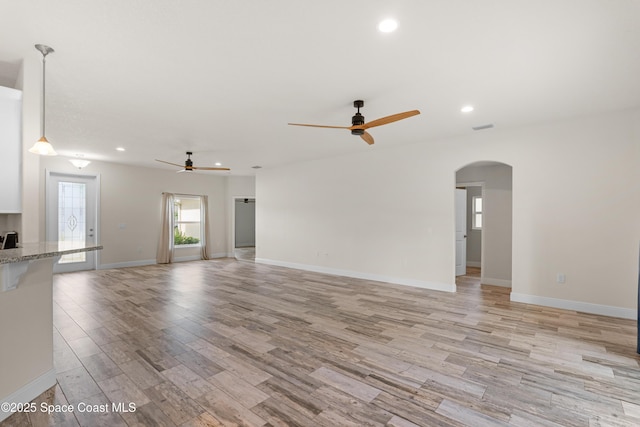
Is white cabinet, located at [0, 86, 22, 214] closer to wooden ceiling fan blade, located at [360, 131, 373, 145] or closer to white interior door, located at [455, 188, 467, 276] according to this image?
wooden ceiling fan blade, located at [360, 131, 373, 145]

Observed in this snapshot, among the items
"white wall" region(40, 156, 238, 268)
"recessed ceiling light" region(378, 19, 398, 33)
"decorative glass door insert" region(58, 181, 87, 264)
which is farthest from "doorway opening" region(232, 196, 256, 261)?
"recessed ceiling light" region(378, 19, 398, 33)

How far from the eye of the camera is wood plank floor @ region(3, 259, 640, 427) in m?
2.07

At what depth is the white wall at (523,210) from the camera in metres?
4.14

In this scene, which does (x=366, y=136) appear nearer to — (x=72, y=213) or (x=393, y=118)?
(x=393, y=118)

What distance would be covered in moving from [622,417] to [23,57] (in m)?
5.69

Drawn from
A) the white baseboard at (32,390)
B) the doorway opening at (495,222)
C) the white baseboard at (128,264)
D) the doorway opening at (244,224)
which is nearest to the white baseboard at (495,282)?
the doorway opening at (495,222)

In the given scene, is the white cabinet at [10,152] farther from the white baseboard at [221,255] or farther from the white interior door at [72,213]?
the white baseboard at [221,255]

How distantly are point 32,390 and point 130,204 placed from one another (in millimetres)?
7148

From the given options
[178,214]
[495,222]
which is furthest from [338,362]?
[178,214]

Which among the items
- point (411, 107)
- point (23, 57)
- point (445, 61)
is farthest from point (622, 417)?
point (23, 57)

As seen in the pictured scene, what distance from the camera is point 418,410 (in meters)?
2.11

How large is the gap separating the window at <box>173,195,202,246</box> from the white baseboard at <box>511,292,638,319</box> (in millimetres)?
9036

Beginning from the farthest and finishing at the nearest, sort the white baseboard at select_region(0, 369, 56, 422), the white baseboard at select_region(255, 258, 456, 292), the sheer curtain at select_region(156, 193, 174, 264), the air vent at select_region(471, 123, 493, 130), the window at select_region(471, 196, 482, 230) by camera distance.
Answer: the sheer curtain at select_region(156, 193, 174, 264), the window at select_region(471, 196, 482, 230), the white baseboard at select_region(255, 258, 456, 292), the air vent at select_region(471, 123, 493, 130), the white baseboard at select_region(0, 369, 56, 422)

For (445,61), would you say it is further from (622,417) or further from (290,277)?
(290,277)
